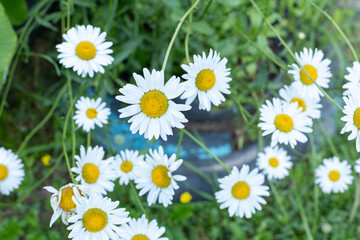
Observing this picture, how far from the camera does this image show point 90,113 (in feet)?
3.27

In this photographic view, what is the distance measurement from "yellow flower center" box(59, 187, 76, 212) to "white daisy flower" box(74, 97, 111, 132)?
0.76 feet

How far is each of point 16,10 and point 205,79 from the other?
78cm

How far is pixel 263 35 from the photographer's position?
49.8 inches

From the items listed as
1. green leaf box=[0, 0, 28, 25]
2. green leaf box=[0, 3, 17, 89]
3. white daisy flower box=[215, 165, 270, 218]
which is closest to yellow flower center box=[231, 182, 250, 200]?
white daisy flower box=[215, 165, 270, 218]

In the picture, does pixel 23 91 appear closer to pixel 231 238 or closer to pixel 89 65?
pixel 89 65

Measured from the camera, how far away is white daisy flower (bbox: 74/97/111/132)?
38.8 inches

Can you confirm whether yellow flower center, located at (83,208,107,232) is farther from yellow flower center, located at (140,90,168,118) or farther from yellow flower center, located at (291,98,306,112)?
yellow flower center, located at (291,98,306,112)

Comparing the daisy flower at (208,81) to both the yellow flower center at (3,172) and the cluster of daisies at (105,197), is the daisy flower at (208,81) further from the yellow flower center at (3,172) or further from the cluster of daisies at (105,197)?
the yellow flower center at (3,172)

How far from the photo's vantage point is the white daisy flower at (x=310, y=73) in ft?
3.05

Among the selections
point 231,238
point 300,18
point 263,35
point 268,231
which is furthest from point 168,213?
point 300,18

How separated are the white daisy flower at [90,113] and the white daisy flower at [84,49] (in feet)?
0.46

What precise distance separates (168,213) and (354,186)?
0.75 meters

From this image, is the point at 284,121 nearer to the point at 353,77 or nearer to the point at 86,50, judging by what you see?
the point at 353,77

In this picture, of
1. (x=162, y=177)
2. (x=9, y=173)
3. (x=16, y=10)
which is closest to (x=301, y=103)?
(x=162, y=177)
